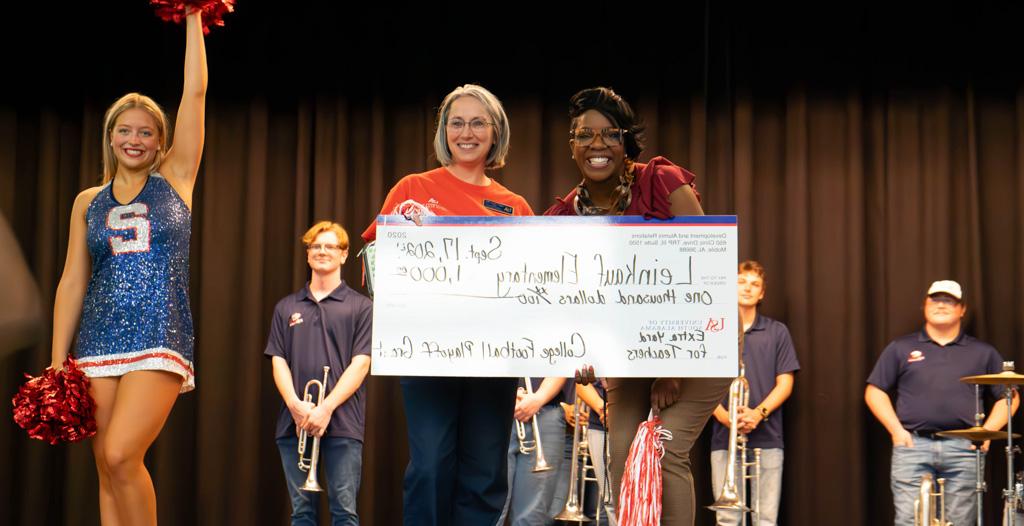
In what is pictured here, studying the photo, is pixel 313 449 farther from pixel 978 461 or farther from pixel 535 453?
pixel 978 461

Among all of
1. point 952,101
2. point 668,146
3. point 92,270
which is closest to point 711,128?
point 668,146

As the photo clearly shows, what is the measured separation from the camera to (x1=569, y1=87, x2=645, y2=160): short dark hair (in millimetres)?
3479

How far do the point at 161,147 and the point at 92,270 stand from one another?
49cm

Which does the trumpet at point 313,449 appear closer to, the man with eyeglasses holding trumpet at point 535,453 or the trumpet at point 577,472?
the man with eyeglasses holding trumpet at point 535,453

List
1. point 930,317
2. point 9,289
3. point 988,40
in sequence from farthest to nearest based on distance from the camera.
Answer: point 9,289 < point 988,40 < point 930,317

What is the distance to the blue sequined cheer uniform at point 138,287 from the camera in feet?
11.8

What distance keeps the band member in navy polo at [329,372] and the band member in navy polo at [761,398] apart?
230 centimetres

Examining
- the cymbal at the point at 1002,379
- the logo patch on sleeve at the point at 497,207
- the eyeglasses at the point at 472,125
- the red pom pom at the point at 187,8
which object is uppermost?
the red pom pom at the point at 187,8

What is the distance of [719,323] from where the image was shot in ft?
11.0

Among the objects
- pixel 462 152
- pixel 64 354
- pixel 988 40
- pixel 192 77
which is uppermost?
pixel 988 40

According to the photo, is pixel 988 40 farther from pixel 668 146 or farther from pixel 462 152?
pixel 462 152

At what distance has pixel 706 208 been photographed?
7.59 metres

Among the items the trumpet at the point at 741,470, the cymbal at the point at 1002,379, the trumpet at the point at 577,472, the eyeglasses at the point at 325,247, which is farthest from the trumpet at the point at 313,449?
the cymbal at the point at 1002,379

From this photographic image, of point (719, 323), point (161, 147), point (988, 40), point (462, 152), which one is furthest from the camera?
point (988, 40)
